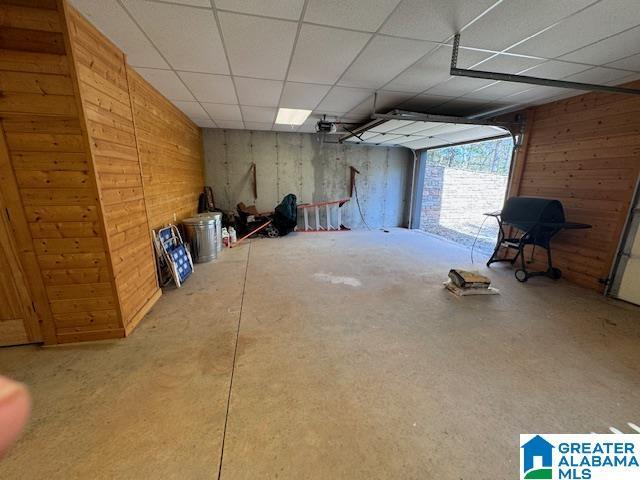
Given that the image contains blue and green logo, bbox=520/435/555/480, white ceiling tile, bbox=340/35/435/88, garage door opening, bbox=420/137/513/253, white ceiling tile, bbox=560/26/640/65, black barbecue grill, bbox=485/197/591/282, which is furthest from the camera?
garage door opening, bbox=420/137/513/253

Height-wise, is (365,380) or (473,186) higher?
(473,186)

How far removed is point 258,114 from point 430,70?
2959 millimetres

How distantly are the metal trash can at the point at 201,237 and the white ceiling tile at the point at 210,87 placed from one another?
177cm

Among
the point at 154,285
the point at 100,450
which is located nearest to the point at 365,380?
the point at 100,450

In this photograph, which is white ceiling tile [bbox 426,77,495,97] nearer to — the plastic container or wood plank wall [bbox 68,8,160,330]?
wood plank wall [bbox 68,8,160,330]

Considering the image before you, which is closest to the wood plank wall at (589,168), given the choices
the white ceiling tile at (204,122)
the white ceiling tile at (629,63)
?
the white ceiling tile at (629,63)

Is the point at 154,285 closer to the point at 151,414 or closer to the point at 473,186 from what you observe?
the point at 151,414

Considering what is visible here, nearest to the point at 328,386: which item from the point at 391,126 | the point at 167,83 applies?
the point at 167,83

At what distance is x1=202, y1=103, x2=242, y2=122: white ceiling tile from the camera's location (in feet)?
13.7

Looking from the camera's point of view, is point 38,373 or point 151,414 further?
point 38,373

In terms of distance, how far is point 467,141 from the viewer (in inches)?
222

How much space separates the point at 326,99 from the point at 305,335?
10.5 ft

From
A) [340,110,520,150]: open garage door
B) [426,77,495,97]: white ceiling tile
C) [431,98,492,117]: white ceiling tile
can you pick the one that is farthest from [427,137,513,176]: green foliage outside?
[426,77,495,97]: white ceiling tile

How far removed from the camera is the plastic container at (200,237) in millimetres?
4137
